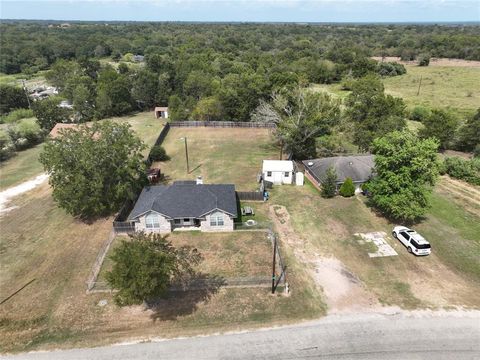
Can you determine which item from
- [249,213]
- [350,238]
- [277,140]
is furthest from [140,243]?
[277,140]

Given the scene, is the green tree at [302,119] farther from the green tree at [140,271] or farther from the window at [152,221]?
the green tree at [140,271]

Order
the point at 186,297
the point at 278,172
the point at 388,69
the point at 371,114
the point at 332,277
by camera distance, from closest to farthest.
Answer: the point at 186,297 → the point at 332,277 → the point at 278,172 → the point at 371,114 → the point at 388,69

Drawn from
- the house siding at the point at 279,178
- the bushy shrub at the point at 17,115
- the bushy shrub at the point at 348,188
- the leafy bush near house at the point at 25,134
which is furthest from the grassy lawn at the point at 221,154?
the bushy shrub at the point at 17,115

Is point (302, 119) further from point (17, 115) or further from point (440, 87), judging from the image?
point (440, 87)

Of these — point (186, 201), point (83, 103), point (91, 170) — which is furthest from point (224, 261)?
point (83, 103)

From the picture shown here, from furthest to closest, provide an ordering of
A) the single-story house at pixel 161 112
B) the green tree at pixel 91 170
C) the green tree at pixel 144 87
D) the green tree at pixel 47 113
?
the green tree at pixel 144 87, the single-story house at pixel 161 112, the green tree at pixel 47 113, the green tree at pixel 91 170

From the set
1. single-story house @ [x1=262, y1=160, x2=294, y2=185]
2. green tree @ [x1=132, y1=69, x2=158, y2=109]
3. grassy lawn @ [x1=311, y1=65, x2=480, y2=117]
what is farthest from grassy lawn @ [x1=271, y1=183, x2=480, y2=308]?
green tree @ [x1=132, y1=69, x2=158, y2=109]

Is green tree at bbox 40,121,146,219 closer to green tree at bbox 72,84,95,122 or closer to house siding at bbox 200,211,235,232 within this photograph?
house siding at bbox 200,211,235,232
